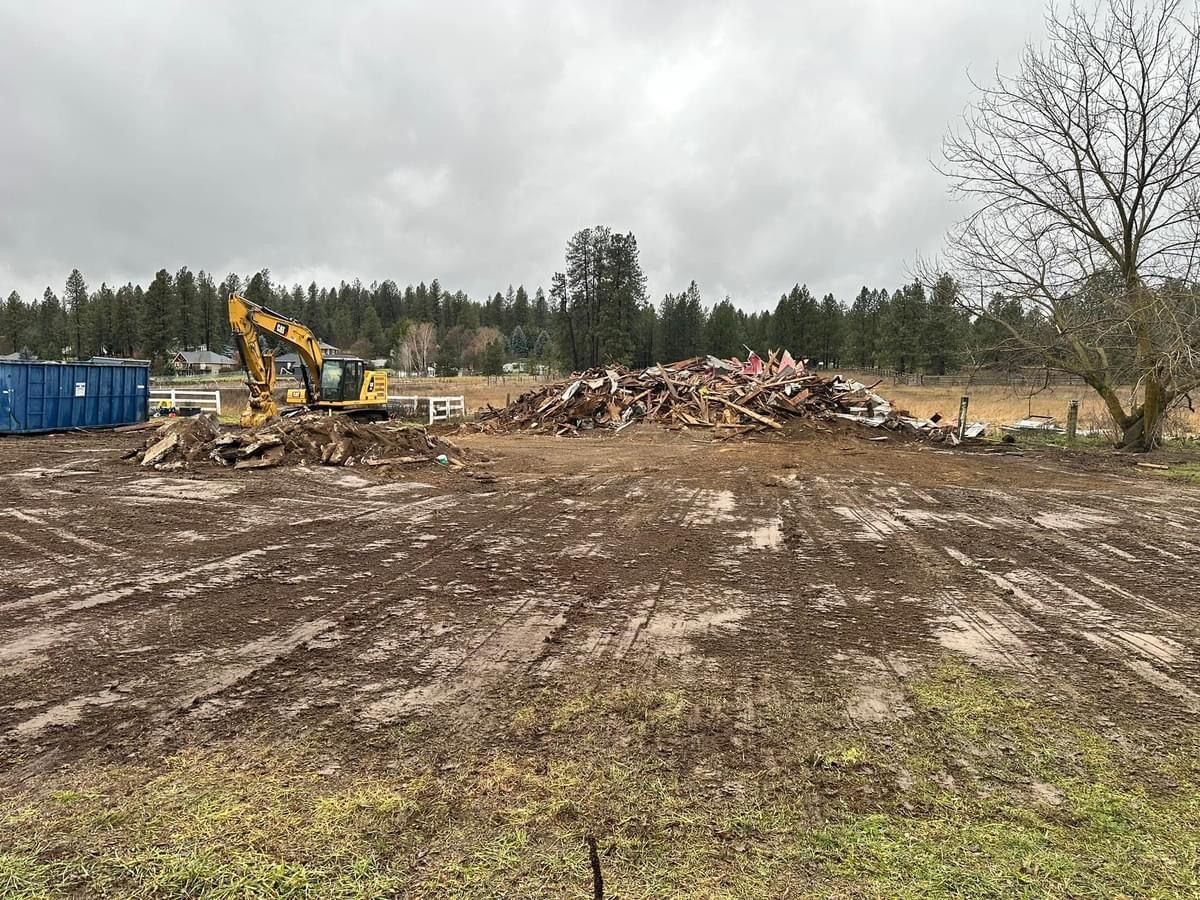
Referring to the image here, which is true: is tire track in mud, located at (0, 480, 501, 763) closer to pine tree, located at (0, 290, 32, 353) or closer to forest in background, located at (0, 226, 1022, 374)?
forest in background, located at (0, 226, 1022, 374)

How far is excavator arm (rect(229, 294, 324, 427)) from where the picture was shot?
17516 millimetres

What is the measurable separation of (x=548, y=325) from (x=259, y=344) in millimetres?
60364

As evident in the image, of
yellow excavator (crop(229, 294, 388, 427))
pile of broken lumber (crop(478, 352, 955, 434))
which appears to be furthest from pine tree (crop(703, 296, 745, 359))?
yellow excavator (crop(229, 294, 388, 427))

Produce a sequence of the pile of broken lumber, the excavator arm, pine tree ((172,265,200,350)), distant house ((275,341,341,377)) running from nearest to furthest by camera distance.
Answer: the excavator arm → the pile of broken lumber → distant house ((275,341,341,377)) → pine tree ((172,265,200,350))

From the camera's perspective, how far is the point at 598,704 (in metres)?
3.34

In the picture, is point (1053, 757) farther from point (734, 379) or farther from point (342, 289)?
point (342, 289)

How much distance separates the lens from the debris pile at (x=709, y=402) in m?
21.5

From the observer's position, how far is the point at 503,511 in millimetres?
8805

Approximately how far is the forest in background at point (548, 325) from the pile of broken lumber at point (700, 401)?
1846cm

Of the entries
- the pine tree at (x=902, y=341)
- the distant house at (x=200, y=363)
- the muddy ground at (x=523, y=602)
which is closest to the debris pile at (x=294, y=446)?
the muddy ground at (x=523, y=602)

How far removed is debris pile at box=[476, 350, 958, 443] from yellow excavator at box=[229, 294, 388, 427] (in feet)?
14.8

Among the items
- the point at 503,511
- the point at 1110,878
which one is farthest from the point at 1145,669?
the point at 503,511

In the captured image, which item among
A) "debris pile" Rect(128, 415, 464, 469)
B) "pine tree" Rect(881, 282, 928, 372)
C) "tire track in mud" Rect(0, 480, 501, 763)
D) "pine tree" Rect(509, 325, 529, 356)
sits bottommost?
"tire track in mud" Rect(0, 480, 501, 763)

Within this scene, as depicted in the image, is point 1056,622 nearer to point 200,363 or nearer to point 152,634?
point 152,634
